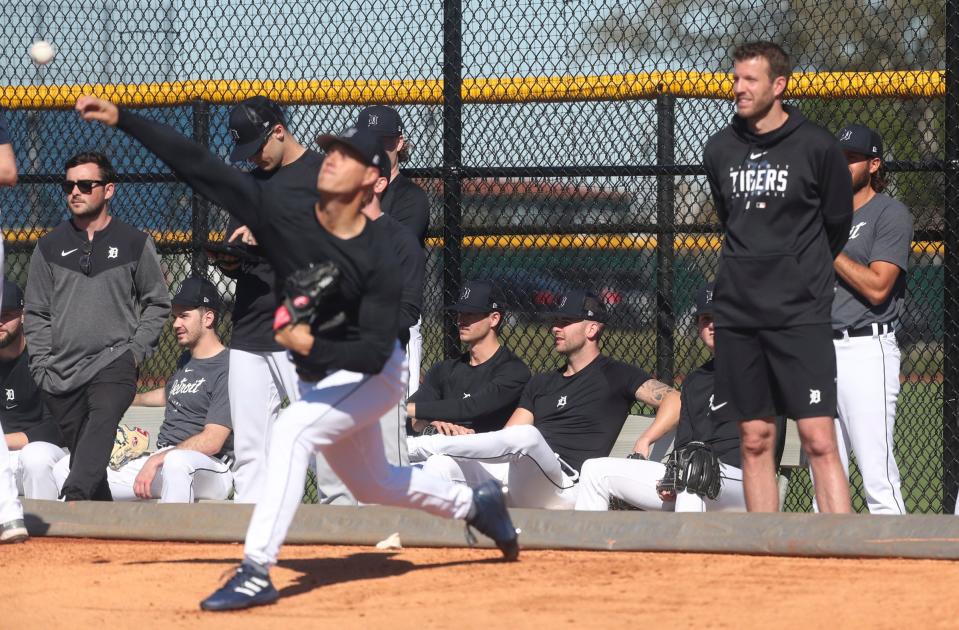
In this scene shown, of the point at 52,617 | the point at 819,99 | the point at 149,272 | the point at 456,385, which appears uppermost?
the point at 819,99

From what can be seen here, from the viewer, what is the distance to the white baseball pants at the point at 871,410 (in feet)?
17.8

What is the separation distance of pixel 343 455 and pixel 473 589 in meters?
0.61

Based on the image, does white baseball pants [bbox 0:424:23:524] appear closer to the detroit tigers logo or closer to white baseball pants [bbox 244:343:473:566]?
white baseball pants [bbox 244:343:473:566]

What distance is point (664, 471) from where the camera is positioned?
19.1ft

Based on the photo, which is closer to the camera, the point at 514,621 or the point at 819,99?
the point at 514,621

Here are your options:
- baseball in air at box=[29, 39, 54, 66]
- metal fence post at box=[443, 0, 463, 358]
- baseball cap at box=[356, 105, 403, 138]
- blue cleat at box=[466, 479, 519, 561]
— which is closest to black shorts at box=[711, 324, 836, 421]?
blue cleat at box=[466, 479, 519, 561]

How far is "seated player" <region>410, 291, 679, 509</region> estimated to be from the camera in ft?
20.1

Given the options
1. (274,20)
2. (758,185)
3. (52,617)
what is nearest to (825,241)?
(758,185)

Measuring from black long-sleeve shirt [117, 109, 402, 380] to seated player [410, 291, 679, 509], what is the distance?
71.8 inches

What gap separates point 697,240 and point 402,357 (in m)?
2.78

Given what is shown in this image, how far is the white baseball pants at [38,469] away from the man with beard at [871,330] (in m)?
3.58

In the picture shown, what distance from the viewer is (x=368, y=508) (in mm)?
5387

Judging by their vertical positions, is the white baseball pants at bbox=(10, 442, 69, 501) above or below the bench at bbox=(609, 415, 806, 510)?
below

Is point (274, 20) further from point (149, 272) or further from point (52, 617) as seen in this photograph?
point (52, 617)
